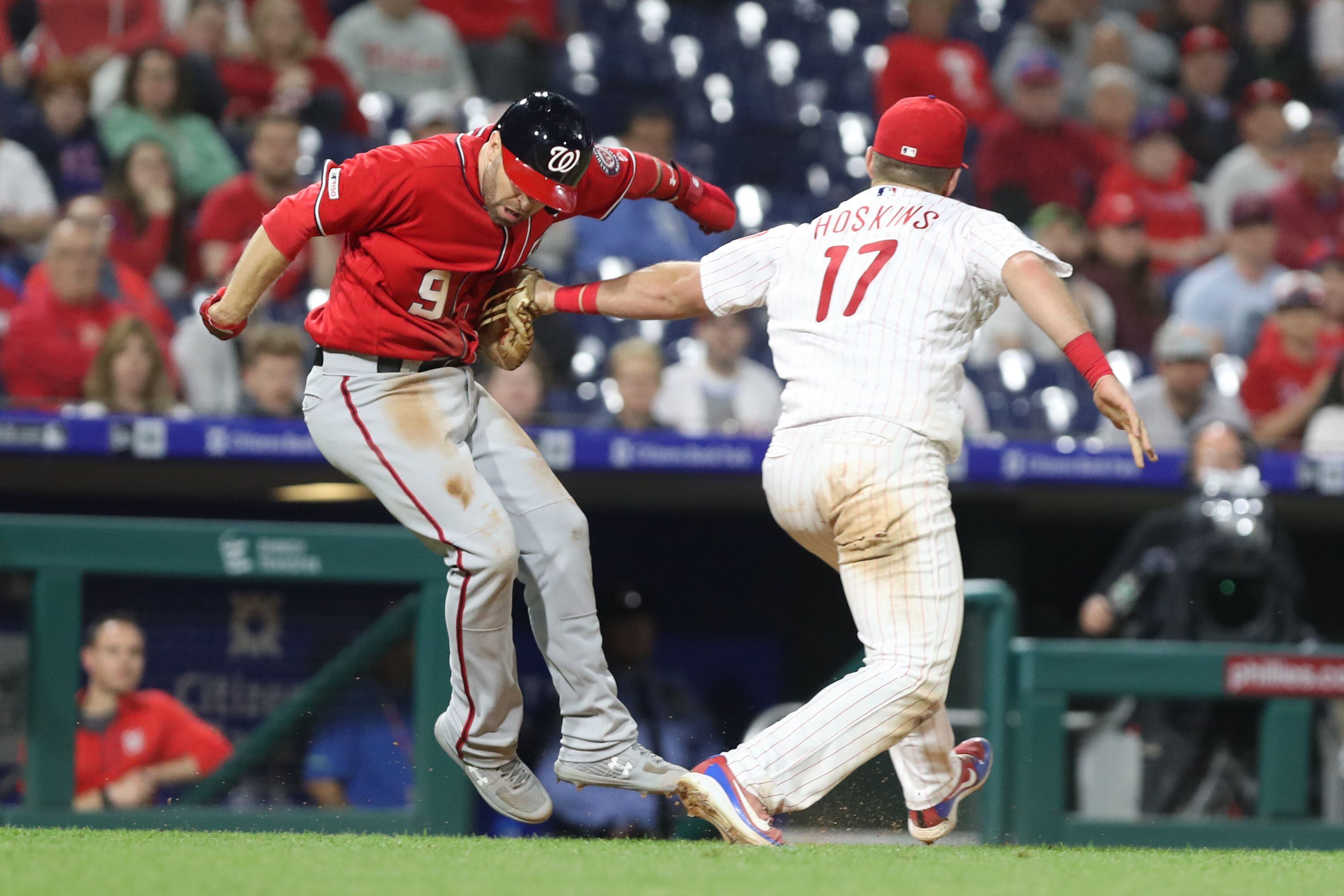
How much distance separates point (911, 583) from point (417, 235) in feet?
4.26

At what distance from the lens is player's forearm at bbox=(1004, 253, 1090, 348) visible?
368cm

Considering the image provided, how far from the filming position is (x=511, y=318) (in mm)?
4117

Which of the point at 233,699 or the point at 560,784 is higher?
the point at 233,699

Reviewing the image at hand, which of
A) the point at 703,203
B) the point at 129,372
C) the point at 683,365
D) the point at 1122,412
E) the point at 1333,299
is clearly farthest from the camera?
the point at 1333,299

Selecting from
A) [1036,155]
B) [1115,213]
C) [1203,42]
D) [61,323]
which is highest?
[1203,42]

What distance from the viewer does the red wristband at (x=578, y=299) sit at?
411 centimetres

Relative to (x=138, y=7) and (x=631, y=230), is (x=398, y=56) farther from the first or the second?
(x=631, y=230)

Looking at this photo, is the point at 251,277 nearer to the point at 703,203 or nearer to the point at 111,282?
the point at 703,203

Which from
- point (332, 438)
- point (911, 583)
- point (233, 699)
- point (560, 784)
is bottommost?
point (560, 784)

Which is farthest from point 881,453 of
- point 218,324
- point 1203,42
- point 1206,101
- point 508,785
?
point 1203,42

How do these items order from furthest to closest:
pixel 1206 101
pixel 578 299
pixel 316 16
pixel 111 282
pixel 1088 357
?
pixel 1206 101, pixel 316 16, pixel 111 282, pixel 578 299, pixel 1088 357

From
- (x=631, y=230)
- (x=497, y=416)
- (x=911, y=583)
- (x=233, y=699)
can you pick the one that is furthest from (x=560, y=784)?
(x=631, y=230)

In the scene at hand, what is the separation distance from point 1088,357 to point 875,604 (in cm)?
68

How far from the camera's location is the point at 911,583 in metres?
3.79
